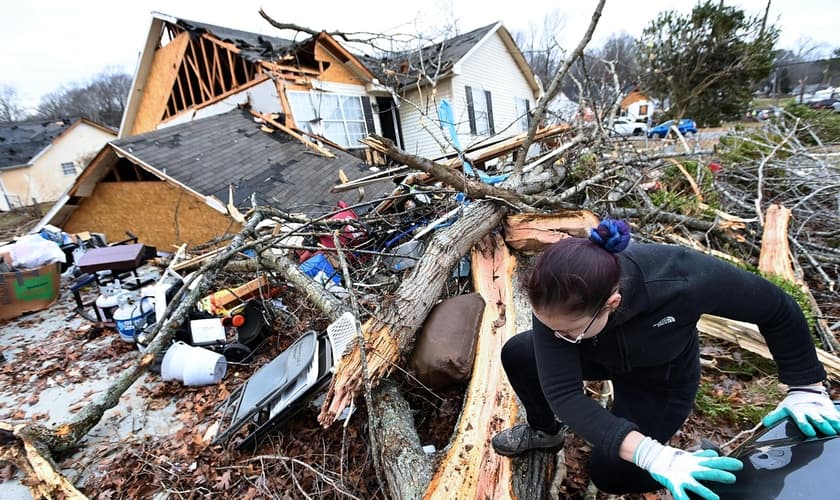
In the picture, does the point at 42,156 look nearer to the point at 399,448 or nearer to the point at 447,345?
the point at 447,345

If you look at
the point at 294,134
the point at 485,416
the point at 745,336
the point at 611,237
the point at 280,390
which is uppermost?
the point at 294,134

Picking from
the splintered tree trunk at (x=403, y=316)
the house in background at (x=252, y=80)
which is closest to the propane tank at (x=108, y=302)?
the splintered tree trunk at (x=403, y=316)

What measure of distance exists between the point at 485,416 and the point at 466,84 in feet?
42.1

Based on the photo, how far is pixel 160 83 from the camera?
439 inches

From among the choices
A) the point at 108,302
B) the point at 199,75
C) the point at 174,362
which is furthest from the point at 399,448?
the point at 199,75

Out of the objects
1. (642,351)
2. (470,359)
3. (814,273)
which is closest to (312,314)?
(470,359)

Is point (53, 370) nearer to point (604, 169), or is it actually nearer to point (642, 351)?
point (642, 351)

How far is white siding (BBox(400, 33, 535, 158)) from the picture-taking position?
40.6ft

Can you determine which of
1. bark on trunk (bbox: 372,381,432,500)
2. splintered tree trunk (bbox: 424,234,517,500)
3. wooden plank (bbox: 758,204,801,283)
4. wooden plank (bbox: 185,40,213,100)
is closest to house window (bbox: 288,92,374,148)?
wooden plank (bbox: 185,40,213,100)

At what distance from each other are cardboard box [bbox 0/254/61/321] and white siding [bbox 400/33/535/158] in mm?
8633

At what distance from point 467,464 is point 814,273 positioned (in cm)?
418

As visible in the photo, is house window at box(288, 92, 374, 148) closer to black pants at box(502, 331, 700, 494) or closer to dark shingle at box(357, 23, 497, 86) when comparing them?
dark shingle at box(357, 23, 497, 86)

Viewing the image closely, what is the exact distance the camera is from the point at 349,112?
11164 millimetres

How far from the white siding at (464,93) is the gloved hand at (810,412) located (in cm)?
1033
